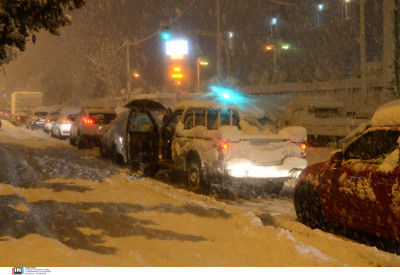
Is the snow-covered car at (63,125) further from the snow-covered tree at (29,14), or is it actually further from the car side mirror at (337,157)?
the car side mirror at (337,157)

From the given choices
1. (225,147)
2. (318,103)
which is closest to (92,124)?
(318,103)

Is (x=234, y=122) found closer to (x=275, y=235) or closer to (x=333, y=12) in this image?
(x=275, y=235)

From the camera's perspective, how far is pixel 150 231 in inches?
261

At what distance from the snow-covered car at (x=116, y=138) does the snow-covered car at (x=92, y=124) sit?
4254 millimetres

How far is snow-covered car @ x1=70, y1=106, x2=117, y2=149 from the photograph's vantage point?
19859 millimetres

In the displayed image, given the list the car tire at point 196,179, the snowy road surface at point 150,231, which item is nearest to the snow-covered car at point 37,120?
the snowy road surface at point 150,231

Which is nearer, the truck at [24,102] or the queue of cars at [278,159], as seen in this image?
the queue of cars at [278,159]

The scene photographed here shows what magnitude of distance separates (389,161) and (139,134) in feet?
25.4

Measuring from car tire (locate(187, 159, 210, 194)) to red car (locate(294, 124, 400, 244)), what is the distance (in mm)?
2929

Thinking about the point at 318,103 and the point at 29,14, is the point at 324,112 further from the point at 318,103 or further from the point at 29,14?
the point at 29,14

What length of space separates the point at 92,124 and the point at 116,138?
6082mm

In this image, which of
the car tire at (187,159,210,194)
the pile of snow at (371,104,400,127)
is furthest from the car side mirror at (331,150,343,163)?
the car tire at (187,159,210,194)

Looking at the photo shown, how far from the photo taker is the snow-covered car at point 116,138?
13.9 m

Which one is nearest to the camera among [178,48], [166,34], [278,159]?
[278,159]
